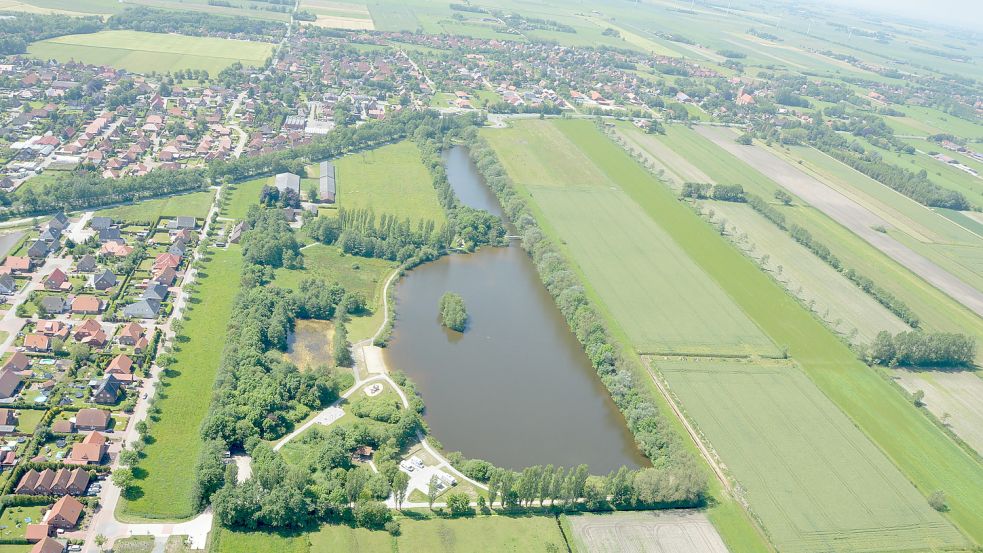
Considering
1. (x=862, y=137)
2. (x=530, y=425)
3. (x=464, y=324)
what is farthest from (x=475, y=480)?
(x=862, y=137)

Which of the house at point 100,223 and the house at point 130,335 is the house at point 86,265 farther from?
the house at point 130,335

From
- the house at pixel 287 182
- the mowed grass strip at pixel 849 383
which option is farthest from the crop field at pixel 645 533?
the house at pixel 287 182

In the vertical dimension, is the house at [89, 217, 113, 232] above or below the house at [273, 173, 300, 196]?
below

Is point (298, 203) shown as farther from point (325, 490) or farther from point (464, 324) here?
point (325, 490)

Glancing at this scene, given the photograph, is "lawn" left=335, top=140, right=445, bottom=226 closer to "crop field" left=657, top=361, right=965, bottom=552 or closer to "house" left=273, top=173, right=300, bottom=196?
"house" left=273, top=173, right=300, bottom=196

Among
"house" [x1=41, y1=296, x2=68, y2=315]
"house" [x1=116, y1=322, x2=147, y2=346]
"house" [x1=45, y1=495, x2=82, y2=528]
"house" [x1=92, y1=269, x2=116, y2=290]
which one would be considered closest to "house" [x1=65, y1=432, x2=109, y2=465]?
"house" [x1=45, y1=495, x2=82, y2=528]

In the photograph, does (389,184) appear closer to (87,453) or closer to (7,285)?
(7,285)
